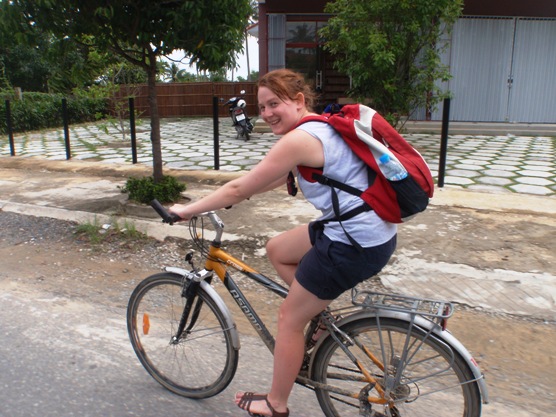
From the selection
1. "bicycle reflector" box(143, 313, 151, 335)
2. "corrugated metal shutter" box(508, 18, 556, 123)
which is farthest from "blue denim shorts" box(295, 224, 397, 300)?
"corrugated metal shutter" box(508, 18, 556, 123)

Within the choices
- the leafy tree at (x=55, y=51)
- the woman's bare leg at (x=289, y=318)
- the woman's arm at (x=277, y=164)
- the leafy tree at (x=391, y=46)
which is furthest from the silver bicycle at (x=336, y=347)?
the leafy tree at (x=391, y=46)

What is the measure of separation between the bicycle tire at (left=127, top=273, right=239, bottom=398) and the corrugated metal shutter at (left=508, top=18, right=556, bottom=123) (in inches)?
522

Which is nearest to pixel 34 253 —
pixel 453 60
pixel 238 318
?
pixel 238 318

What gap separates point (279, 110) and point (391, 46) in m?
7.15

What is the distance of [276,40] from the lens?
14.6m

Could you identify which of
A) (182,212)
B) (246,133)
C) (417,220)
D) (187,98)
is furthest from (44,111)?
(182,212)

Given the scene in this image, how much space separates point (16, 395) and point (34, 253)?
2.65 m

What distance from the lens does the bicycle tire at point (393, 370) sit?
2.15m

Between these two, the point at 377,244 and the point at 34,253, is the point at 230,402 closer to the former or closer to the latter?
the point at 377,244

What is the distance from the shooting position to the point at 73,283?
441cm

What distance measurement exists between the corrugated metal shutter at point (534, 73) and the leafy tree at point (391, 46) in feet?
17.7

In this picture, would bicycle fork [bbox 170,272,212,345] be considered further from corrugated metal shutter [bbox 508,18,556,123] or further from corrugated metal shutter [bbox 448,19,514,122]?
corrugated metal shutter [bbox 508,18,556,123]

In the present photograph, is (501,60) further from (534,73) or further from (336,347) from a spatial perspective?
(336,347)

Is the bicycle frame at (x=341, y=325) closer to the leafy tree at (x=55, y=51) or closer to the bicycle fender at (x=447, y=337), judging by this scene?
the bicycle fender at (x=447, y=337)
